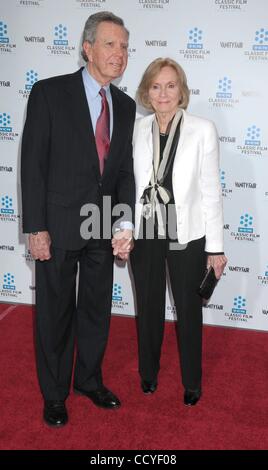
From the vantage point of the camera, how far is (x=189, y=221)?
111 inches

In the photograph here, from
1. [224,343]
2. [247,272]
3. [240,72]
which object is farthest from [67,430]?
[240,72]

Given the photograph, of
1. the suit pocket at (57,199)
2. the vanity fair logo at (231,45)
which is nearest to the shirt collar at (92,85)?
the suit pocket at (57,199)

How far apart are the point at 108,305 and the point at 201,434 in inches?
30.7

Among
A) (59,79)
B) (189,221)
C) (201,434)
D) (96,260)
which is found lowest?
(201,434)

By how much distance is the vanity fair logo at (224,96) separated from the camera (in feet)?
12.3

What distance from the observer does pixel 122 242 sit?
9.18 feet

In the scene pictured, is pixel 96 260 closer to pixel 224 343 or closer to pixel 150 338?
pixel 150 338

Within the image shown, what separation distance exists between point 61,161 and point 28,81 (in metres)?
1.71

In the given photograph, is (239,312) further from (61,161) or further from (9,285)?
(61,161)

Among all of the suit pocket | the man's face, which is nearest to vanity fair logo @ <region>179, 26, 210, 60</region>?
the man's face

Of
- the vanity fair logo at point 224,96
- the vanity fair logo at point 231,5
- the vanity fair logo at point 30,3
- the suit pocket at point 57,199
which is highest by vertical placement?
the vanity fair logo at point 30,3

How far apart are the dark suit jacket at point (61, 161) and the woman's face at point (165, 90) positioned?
226 millimetres

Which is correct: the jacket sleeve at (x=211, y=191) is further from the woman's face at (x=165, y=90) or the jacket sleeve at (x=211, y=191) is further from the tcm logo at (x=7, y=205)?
the tcm logo at (x=7, y=205)

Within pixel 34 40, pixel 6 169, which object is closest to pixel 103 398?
pixel 6 169
